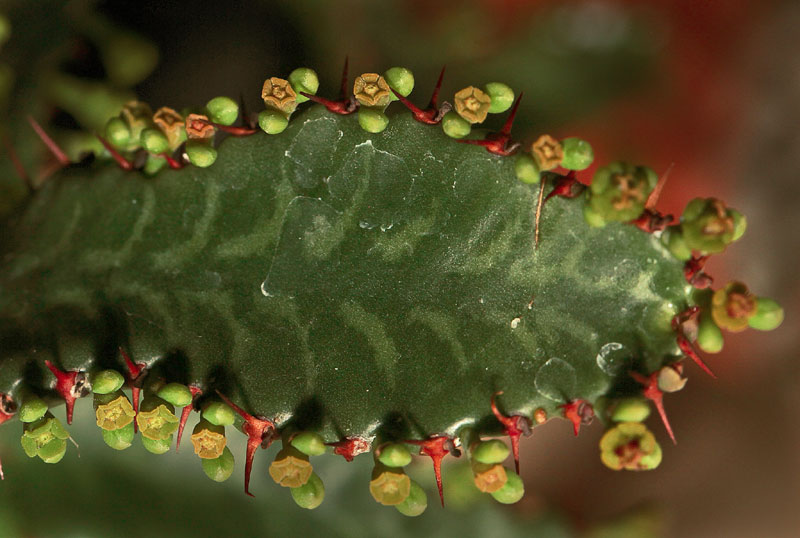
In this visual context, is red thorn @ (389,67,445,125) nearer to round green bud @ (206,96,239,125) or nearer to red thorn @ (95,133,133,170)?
round green bud @ (206,96,239,125)

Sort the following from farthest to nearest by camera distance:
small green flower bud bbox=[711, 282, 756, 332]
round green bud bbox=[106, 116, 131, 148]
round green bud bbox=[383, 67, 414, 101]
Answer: round green bud bbox=[106, 116, 131, 148] < round green bud bbox=[383, 67, 414, 101] < small green flower bud bbox=[711, 282, 756, 332]

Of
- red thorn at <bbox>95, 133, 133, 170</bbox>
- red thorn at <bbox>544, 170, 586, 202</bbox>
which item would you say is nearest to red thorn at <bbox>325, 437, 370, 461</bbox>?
red thorn at <bbox>544, 170, 586, 202</bbox>

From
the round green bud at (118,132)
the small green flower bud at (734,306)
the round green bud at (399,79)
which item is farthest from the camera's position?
the round green bud at (118,132)

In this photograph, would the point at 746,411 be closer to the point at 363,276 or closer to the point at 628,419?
the point at 628,419

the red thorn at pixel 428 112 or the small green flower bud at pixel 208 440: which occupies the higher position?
the red thorn at pixel 428 112

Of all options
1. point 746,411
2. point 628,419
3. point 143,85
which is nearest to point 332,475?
point 628,419

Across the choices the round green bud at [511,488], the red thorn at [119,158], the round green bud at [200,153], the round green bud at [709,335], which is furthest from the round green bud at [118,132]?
the round green bud at [709,335]

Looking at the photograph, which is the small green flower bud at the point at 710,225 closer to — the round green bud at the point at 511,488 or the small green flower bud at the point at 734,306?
the small green flower bud at the point at 734,306
